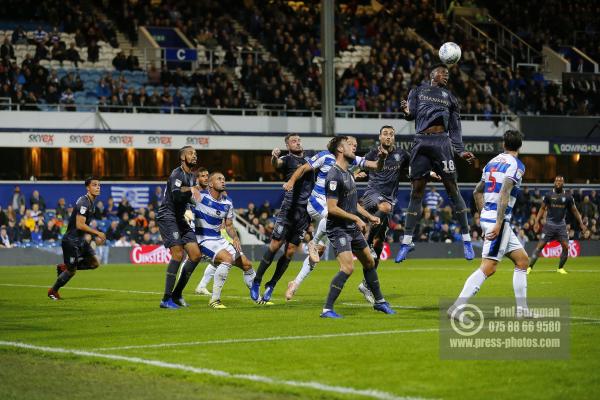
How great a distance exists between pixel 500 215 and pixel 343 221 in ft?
7.33

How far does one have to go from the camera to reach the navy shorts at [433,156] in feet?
52.1

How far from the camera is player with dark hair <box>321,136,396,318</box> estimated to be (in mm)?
13875

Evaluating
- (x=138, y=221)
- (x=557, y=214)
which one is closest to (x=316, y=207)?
(x=557, y=214)

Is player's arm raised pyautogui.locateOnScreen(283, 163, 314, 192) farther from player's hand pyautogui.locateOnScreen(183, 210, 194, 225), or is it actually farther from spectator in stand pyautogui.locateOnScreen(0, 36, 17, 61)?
spectator in stand pyautogui.locateOnScreen(0, 36, 17, 61)

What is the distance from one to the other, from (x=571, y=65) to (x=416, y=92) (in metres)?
41.1

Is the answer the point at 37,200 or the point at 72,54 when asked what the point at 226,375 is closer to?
the point at 37,200

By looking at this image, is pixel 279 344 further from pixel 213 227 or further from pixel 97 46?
pixel 97 46

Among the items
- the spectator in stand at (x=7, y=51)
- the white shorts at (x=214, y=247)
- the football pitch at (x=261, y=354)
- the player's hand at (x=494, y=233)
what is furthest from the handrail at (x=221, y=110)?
the player's hand at (x=494, y=233)

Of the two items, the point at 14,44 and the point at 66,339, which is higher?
the point at 14,44

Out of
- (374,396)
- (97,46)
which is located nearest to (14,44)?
(97,46)

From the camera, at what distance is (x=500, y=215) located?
1289cm

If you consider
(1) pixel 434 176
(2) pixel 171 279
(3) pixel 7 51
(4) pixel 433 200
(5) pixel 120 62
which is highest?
(3) pixel 7 51

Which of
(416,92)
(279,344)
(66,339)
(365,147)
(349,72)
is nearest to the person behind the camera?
(279,344)

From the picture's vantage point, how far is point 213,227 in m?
17.0
